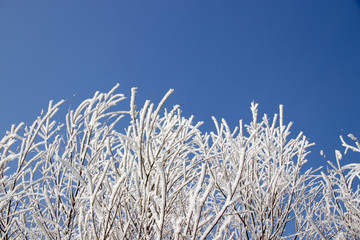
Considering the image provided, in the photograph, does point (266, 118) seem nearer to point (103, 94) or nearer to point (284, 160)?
point (284, 160)

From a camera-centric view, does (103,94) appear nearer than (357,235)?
Yes

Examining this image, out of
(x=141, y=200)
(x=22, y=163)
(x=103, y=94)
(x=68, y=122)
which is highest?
(x=103, y=94)

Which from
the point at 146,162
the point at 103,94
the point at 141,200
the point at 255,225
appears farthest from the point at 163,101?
the point at 255,225

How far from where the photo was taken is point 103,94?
268 centimetres

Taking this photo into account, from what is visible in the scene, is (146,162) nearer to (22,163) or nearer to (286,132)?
(22,163)

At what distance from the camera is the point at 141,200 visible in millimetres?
2012

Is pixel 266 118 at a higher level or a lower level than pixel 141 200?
higher

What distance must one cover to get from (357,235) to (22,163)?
12.0ft

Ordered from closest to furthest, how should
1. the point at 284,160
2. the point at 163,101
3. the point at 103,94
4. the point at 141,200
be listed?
1. the point at 163,101
2. the point at 141,200
3. the point at 103,94
4. the point at 284,160

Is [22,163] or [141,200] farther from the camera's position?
[22,163]

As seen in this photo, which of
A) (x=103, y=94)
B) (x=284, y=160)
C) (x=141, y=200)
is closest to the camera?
(x=141, y=200)

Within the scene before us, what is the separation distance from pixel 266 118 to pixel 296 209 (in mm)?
1229

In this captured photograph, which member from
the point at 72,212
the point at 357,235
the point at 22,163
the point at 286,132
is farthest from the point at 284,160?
the point at 22,163

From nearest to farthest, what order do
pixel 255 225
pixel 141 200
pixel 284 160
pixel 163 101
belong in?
pixel 163 101 → pixel 141 200 → pixel 255 225 → pixel 284 160
